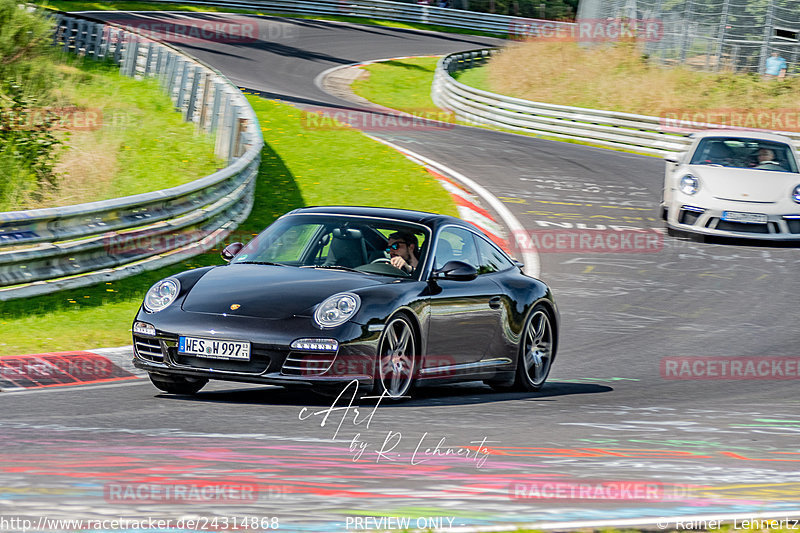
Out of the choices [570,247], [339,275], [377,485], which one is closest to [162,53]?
[570,247]

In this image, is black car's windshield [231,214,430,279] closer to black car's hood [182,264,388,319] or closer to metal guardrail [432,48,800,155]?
black car's hood [182,264,388,319]

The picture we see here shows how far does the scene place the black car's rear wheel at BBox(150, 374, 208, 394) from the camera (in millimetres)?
7945

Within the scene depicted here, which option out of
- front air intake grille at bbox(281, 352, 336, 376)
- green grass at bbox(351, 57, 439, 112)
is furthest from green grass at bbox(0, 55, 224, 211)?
green grass at bbox(351, 57, 439, 112)

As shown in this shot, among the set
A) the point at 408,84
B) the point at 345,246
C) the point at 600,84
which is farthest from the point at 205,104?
the point at 408,84

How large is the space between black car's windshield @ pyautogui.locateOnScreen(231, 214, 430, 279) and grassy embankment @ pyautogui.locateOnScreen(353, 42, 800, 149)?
25488 millimetres

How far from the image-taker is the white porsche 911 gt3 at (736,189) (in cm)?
1678

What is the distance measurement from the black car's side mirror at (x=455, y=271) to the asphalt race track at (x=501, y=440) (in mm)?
872

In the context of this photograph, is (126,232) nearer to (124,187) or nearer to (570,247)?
(124,187)

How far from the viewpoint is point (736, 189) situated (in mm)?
16875

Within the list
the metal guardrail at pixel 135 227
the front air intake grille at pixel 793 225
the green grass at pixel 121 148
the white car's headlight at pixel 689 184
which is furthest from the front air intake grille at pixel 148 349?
the front air intake grille at pixel 793 225

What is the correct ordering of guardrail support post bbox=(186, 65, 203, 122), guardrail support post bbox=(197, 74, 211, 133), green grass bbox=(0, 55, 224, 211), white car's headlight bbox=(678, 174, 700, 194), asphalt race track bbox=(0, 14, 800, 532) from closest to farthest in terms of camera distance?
asphalt race track bbox=(0, 14, 800, 532), green grass bbox=(0, 55, 224, 211), white car's headlight bbox=(678, 174, 700, 194), guardrail support post bbox=(197, 74, 211, 133), guardrail support post bbox=(186, 65, 203, 122)

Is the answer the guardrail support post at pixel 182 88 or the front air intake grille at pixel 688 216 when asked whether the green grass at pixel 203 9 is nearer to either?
the guardrail support post at pixel 182 88

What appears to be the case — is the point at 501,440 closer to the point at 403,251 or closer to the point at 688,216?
the point at 403,251

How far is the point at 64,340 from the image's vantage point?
Result: 9.70m
